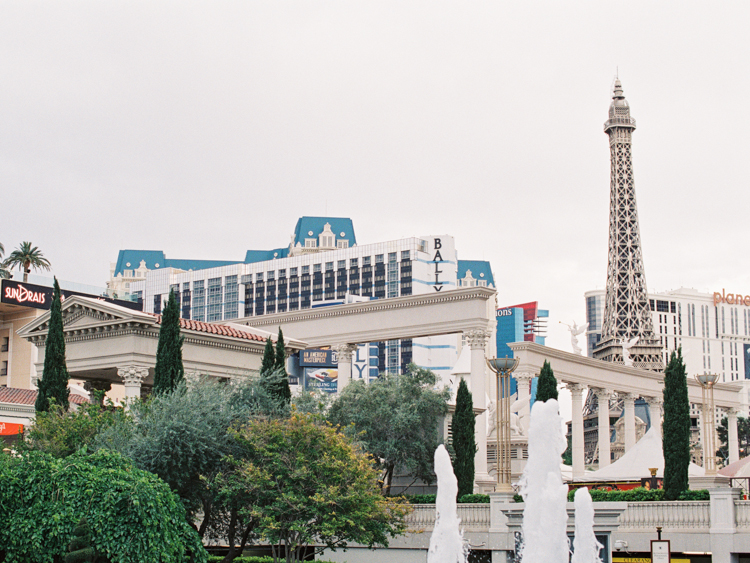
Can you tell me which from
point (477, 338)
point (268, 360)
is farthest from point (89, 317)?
point (477, 338)


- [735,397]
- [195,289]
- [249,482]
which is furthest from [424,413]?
[195,289]

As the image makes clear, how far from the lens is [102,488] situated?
21.5m

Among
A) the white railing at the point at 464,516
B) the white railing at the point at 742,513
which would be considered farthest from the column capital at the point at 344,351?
the white railing at the point at 742,513

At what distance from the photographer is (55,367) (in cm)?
2897

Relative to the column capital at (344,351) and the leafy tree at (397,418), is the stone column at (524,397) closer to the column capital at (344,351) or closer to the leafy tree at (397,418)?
A: the column capital at (344,351)

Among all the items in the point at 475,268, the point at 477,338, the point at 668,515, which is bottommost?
the point at 668,515

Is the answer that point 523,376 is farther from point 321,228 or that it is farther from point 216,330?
point 321,228

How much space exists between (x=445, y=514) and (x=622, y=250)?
371 ft

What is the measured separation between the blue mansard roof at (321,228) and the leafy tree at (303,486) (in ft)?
464

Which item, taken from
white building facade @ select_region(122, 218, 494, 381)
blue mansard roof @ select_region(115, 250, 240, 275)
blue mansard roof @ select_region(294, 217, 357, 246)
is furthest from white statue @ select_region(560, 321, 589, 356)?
blue mansard roof @ select_region(115, 250, 240, 275)

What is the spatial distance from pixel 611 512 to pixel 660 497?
872cm

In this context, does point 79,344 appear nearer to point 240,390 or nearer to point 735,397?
point 240,390

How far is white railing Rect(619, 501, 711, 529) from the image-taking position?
2398 cm

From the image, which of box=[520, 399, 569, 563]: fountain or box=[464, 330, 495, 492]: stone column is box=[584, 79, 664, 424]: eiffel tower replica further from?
box=[520, 399, 569, 563]: fountain
